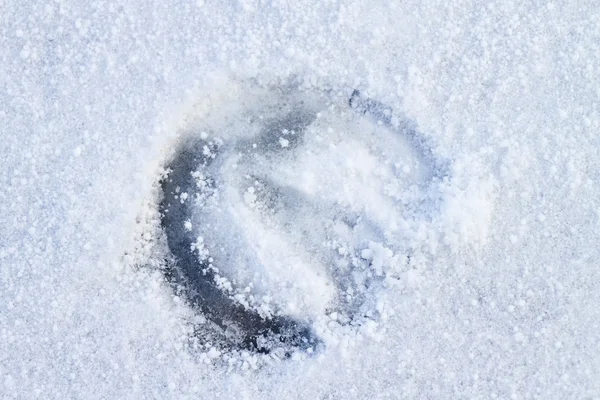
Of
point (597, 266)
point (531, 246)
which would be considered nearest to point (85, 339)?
point (531, 246)

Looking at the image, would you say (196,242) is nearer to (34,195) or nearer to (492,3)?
(34,195)

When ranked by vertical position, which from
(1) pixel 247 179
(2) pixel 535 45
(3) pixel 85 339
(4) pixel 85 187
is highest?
(2) pixel 535 45

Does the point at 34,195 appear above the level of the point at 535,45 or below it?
below

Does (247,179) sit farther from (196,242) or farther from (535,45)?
(535,45)

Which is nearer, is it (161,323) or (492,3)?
(161,323)

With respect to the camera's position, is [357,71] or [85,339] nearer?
[85,339]

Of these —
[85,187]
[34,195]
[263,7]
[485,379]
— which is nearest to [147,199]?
[85,187]
